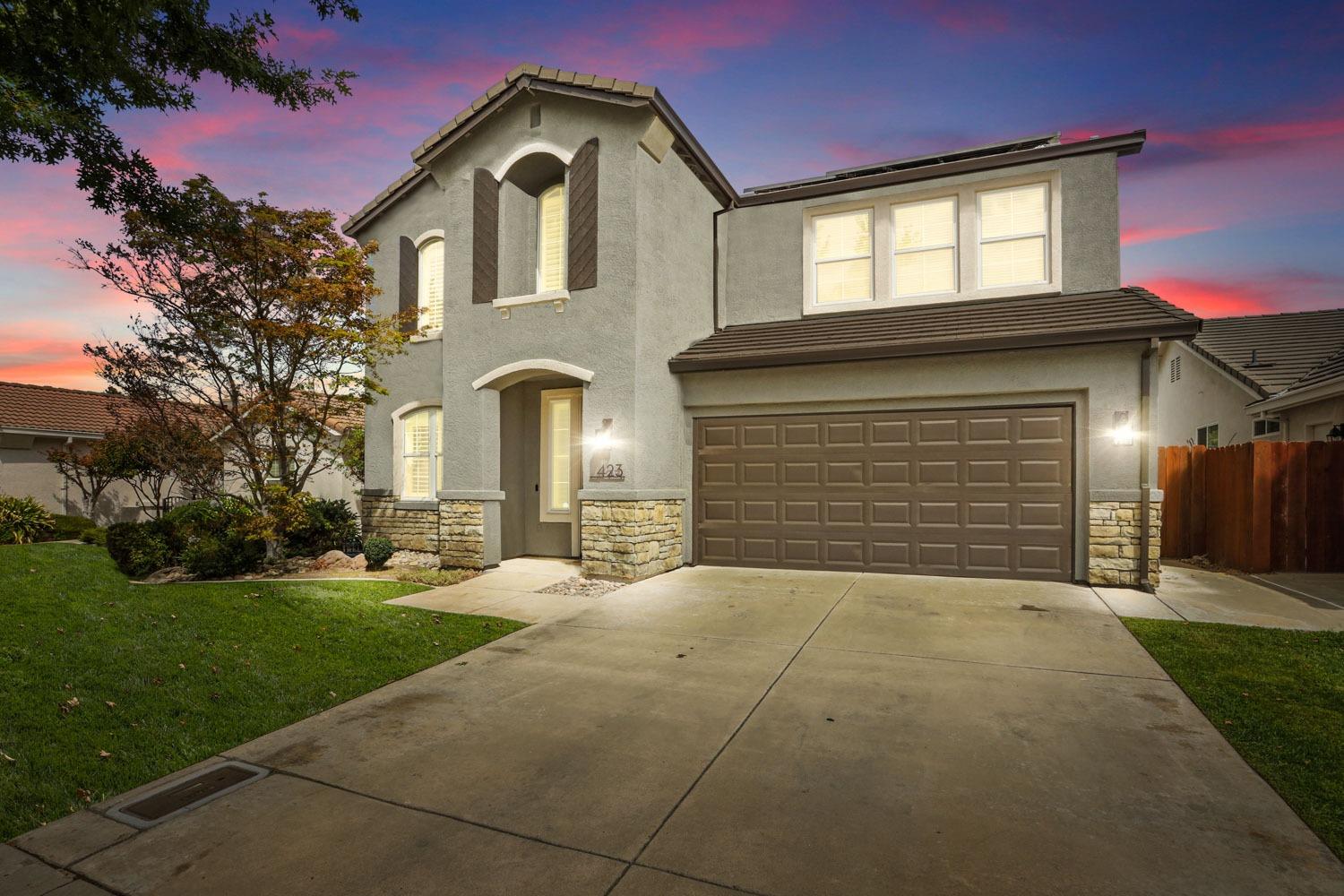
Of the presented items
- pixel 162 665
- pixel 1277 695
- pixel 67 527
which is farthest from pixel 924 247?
pixel 67 527

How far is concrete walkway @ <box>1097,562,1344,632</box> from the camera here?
24.0 ft

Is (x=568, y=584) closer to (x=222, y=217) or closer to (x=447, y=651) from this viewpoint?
(x=447, y=651)

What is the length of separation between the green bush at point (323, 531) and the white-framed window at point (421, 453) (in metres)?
1.24

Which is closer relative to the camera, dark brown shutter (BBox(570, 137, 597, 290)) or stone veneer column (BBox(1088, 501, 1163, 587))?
stone veneer column (BBox(1088, 501, 1163, 587))

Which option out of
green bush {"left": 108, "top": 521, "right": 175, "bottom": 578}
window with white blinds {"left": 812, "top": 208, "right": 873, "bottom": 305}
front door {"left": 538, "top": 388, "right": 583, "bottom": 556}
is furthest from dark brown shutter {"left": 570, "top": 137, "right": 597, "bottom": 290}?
green bush {"left": 108, "top": 521, "right": 175, "bottom": 578}

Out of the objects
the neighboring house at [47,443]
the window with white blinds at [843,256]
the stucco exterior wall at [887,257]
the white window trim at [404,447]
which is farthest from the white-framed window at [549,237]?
the neighboring house at [47,443]

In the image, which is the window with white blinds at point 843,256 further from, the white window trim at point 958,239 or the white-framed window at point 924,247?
the white-framed window at point 924,247

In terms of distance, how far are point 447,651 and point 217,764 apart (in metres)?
2.50

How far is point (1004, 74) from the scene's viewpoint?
10352 mm

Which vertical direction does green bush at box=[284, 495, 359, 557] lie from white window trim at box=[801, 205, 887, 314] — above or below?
below

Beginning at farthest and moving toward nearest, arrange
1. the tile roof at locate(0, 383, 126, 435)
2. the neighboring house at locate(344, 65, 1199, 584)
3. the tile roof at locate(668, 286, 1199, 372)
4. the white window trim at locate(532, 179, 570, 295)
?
the tile roof at locate(0, 383, 126, 435) < the white window trim at locate(532, 179, 570, 295) < the neighboring house at locate(344, 65, 1199, 584) < the tile roof at locate(668, 286, 1199, 372)

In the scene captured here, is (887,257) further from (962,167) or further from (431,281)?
(431,281)

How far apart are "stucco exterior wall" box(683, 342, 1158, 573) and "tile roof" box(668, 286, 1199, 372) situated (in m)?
0.38

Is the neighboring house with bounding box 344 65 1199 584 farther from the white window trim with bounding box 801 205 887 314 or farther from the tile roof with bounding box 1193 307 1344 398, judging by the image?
the tile roof with bounding box 1193 307 1344 398
